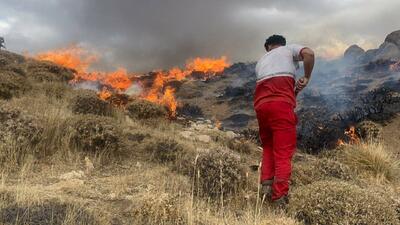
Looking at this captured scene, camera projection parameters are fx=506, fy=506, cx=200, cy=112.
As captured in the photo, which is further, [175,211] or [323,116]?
[323,116]

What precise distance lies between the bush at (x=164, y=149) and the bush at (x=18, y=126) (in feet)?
6.47

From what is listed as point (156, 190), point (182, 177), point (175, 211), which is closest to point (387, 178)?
point (182, 177)

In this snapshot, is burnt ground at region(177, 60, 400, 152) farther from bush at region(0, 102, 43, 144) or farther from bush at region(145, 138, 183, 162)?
bush at region(0, 102, 43, 144)

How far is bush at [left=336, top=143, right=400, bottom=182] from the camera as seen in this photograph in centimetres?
885

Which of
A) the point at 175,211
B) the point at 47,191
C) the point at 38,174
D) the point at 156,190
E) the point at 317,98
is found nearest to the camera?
the point at 175,211

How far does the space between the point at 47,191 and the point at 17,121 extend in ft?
8.65

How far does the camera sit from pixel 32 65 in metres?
18.8

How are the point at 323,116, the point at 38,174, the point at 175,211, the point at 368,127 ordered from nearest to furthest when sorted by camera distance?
the point at 175,211 → the point at 38,174 → the point at 368,127 → the point at 323,116

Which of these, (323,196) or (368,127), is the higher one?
(368,127)

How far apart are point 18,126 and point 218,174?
3.40 metres

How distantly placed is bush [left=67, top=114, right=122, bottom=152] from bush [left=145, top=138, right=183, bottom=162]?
2.17ft

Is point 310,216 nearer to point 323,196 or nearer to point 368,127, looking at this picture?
point 323,196

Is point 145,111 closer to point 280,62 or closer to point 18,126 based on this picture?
point 18,126

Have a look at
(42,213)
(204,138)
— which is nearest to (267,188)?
(42,213)
